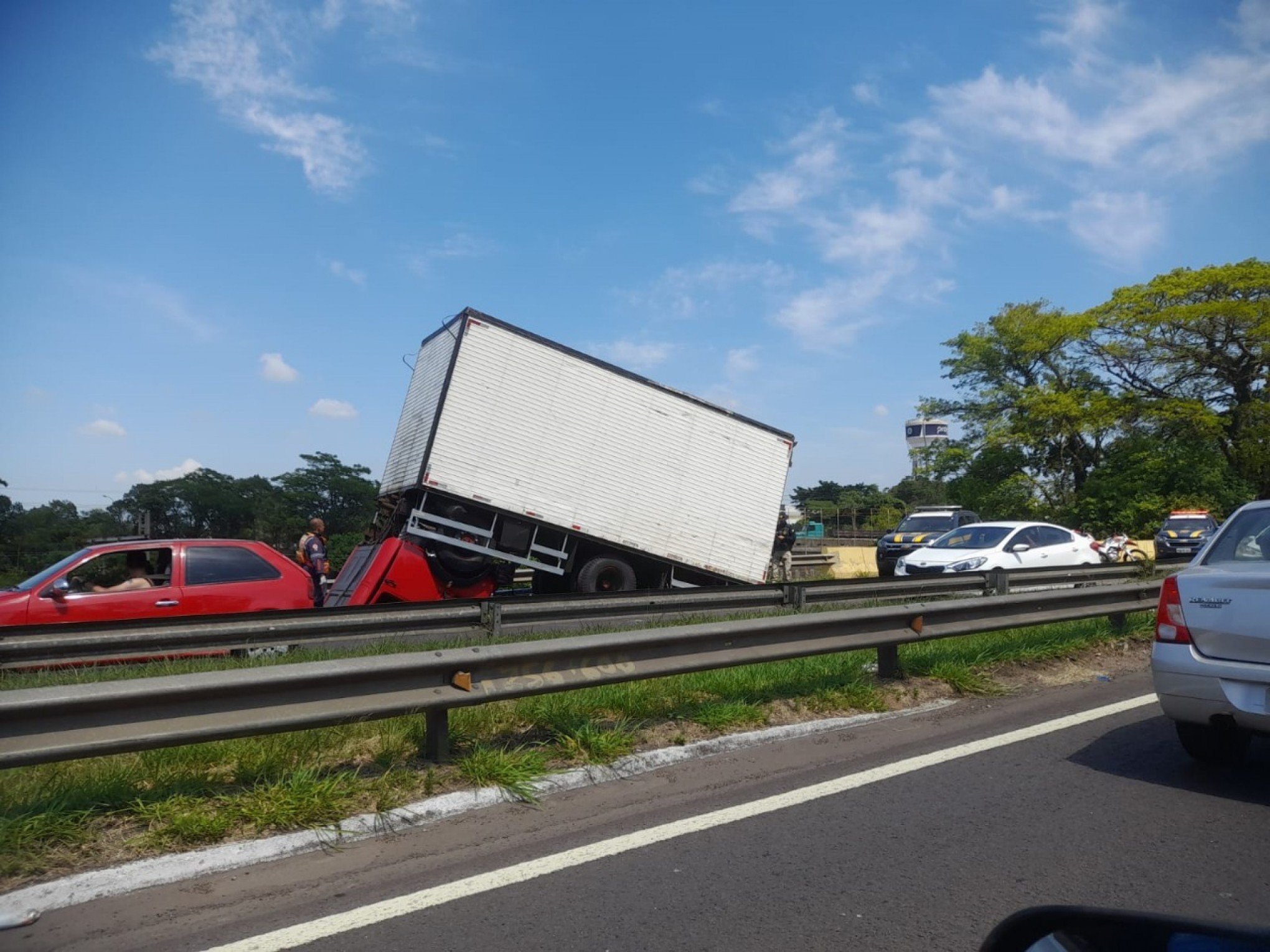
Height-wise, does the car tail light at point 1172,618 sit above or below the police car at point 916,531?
below

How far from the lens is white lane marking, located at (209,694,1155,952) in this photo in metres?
3.39

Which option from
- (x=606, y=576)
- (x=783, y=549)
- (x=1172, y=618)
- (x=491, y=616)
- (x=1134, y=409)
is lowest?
(x=1172, y=618)

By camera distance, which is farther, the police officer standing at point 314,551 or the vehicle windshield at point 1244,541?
the police officer standing at point 314,551

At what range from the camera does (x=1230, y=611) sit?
197 inches

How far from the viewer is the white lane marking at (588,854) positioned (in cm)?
339

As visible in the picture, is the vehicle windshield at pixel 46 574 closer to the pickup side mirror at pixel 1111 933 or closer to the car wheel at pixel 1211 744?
the car wheel at pixel 1211 744

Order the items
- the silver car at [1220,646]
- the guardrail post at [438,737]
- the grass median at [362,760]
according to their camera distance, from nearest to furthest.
Result: the grass median at [362,760]
the silver car at [1220,646]
the guardrail post at [438,737]

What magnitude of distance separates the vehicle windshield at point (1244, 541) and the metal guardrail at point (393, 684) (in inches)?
87.4

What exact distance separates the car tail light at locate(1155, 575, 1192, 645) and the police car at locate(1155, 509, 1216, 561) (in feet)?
77.3

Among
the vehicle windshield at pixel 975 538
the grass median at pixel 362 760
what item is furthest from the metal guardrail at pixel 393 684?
the vehicle windshield at pixel 975 538

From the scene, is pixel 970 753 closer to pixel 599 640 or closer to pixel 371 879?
pixel 599 640

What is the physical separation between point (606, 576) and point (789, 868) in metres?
12.8

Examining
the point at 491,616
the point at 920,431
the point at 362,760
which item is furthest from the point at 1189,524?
the point at 920,431

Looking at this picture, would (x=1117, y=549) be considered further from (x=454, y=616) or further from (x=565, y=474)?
(x=454, y=616)
